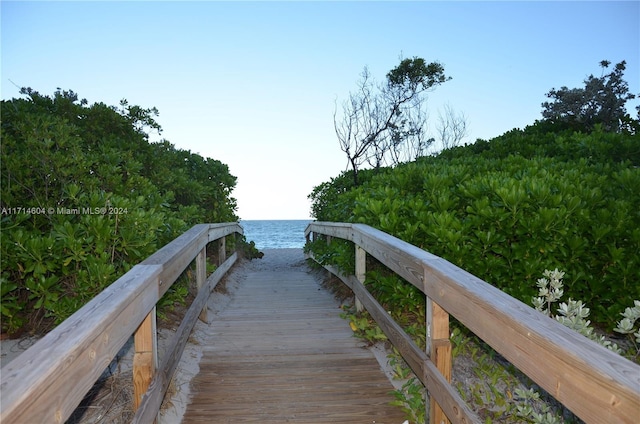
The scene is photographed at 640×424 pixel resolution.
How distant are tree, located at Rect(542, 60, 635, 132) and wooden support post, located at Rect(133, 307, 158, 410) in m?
10.3

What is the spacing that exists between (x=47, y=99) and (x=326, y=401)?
5304mm

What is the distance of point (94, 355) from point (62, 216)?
261cm

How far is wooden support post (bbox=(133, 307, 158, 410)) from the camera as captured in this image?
84.8 inches

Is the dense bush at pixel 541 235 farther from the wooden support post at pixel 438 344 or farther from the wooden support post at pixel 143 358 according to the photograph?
the wooden support post at pixel 143 358

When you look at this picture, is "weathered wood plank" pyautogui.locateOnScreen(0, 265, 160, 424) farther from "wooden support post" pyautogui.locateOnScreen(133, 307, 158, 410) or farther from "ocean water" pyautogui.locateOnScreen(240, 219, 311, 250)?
"ocean water" pyautogui.locateOnScreen(240, 219, 311, 250)

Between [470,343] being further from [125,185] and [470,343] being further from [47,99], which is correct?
[47,99]

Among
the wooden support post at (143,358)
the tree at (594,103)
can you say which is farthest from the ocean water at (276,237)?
the wooden support post at (143,358)

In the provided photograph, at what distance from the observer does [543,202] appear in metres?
3.52

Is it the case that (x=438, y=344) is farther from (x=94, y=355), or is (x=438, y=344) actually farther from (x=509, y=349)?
(x=94, y=355)

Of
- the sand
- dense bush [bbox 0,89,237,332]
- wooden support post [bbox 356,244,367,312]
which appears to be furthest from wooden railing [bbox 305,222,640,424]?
dense bush [bbox 0,89,237,332]

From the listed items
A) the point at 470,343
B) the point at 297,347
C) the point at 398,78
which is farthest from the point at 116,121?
the point at 398,78

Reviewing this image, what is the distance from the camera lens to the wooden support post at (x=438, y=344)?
2348mm

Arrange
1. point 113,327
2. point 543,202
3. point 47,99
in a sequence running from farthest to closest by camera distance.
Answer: point 47,99 < point 543,202 < point 113,327

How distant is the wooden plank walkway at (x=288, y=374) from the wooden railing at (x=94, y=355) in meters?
0.53
